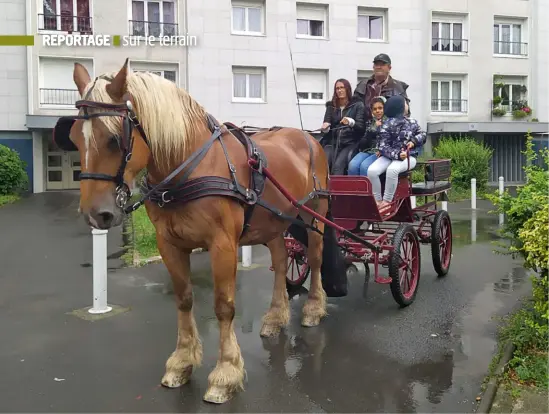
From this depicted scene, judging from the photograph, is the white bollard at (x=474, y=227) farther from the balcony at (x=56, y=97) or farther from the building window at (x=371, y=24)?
the balcony at (x=56, y=97)

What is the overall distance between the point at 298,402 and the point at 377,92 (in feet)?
13.3

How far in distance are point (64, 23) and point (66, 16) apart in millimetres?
289

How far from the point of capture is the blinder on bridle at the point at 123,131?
3004 mm

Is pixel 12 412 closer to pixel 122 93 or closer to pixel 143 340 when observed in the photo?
pixel 143 340

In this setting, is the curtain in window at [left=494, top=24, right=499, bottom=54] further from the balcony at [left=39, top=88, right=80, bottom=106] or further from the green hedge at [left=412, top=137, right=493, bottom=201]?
the balcony at [left=39, top=88, right=80, bottom=106]

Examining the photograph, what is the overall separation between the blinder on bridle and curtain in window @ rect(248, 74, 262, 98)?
64.5 feet

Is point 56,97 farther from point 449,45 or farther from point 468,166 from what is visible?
point 449,45

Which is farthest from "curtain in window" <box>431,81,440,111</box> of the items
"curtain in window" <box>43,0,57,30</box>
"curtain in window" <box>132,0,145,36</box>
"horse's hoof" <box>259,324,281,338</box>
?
"horse's hoof" <box>259,324,281,338</box>

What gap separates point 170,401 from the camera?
3.68 meters

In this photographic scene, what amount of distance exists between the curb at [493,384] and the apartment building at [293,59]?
1742cm

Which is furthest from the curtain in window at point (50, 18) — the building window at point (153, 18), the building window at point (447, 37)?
the building window at point (447, 37)

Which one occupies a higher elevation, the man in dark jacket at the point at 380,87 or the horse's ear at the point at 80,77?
the man in dark jacket at the point at 380,87

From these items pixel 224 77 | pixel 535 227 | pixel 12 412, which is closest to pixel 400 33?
pixel 224 77

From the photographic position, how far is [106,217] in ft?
9.93
